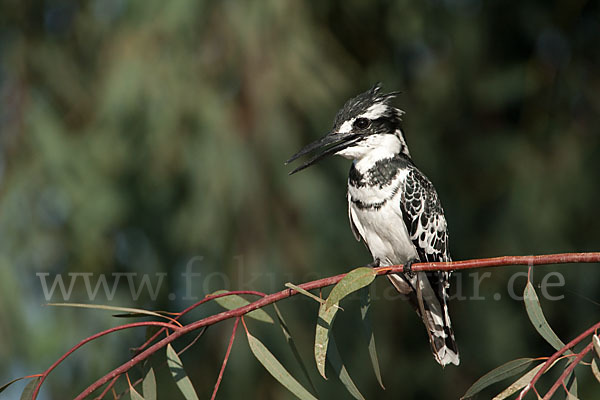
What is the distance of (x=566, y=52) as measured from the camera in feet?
12.4

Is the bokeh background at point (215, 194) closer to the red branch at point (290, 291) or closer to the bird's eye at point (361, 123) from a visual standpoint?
the bird's eye at point (361, 123)

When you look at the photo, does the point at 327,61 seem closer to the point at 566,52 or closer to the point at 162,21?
the point at 162,21

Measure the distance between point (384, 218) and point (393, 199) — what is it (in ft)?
0.26

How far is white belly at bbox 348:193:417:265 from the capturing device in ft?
8.55

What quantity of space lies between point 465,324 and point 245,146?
1442 mm

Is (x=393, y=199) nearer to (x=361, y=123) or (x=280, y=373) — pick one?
(x=361, y=123)

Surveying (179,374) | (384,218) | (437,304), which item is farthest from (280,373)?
(437,304)

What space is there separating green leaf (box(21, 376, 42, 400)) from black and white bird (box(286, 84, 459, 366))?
4.17 ft

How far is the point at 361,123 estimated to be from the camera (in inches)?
102

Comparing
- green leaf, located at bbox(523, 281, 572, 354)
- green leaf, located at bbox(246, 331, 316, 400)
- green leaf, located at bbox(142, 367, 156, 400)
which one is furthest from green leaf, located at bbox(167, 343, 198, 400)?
green leaf, located at bbox(523, 281, 572, 354)

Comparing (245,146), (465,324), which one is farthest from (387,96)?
(465,324)

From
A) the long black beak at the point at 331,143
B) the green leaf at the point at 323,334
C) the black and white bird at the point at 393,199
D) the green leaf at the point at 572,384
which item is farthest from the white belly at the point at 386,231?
the green leaf at the point at 572,384

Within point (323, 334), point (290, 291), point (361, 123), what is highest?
point (361, 123)

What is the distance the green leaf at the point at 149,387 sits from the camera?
170cm
